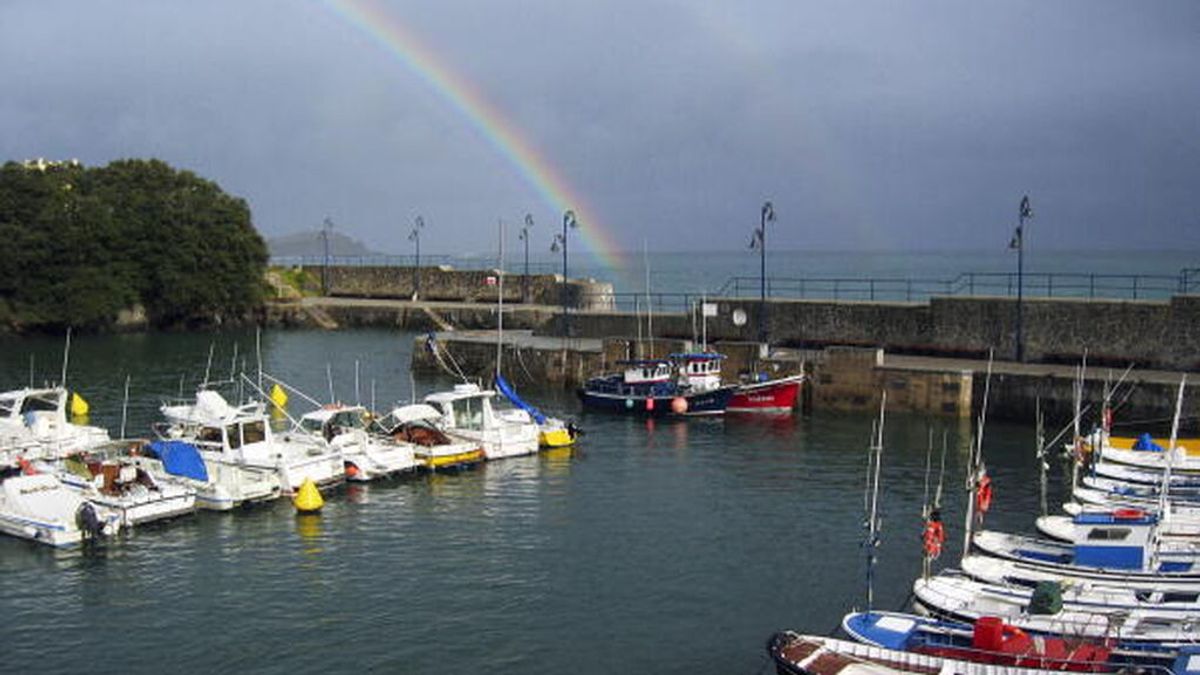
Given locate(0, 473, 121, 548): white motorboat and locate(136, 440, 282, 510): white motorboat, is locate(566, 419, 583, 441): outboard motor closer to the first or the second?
locate(136, 440, 282, 510): white motorboat

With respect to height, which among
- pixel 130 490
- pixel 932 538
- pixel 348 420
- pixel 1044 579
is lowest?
pixel 1044 579

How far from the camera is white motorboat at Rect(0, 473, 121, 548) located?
92.6 ft

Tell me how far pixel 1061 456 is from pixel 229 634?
82.3ft

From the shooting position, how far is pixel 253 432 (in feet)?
112

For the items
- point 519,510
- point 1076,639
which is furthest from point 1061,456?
point 1076,639

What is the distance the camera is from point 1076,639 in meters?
19.3

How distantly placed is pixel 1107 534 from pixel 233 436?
72.2 ft

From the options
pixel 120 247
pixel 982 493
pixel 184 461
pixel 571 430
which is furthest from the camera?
pixel 120 247

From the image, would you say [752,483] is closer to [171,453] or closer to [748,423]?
[748,423]

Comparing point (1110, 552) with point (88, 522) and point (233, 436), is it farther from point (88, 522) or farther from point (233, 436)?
point (233, 436)

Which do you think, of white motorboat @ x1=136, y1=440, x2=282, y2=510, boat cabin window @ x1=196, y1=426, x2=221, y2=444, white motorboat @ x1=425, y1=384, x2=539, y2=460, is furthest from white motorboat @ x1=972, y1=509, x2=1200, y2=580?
boat cabin window @ x1=196, y1=426, x2=221, y2=444

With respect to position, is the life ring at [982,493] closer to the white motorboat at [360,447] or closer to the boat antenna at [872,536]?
the boat antenna at [872,536]

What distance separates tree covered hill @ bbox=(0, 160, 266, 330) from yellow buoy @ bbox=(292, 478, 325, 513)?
57.6 m

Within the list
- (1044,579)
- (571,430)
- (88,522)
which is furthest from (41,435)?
(1044,579)
